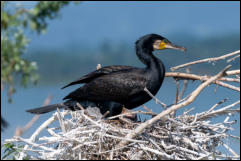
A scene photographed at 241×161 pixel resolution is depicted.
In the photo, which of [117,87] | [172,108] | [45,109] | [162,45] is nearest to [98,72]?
[117,87]

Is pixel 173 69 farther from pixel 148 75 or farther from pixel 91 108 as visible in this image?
pixel 91 108

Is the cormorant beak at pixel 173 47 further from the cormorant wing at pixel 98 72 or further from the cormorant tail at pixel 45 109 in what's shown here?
the cormorant tail at pixel 45 109

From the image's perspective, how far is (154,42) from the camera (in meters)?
6.27

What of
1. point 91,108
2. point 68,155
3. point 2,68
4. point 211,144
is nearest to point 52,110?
point 91,108

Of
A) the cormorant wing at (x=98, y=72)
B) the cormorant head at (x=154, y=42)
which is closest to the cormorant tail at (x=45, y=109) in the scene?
the cormorant wing at (x=98, y=72)

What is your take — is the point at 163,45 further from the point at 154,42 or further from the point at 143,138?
the point at 143,138

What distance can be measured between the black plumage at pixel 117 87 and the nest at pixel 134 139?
2.12 ft

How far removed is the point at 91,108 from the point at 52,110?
1.50 feet

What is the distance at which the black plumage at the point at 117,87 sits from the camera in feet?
19.1

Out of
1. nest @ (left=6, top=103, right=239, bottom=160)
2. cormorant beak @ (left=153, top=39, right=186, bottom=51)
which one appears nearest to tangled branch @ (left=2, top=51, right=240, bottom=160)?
nest @ (left=6, top=103, right=239, bottom=160)

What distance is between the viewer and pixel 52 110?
5.95 m

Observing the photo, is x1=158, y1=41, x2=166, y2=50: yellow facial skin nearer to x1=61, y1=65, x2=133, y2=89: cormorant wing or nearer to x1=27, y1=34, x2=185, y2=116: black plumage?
x1=27, y1=34, x2=185, y2=116: black plumage

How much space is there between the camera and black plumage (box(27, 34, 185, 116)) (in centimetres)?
581

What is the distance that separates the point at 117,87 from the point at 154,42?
821mm
